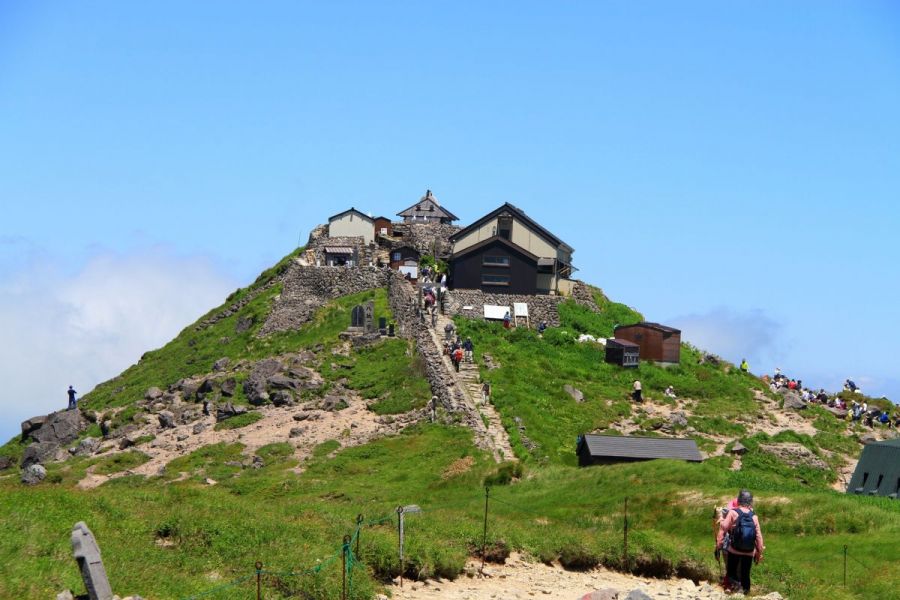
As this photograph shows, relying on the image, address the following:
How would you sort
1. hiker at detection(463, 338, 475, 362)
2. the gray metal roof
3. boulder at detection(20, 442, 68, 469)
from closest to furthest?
1. the gray metal roof
2. boulder at detection(20, 442, 68, 469)
3. hiker at detection(463, 338, 475, 362)

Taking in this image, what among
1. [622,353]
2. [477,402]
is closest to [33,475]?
[477,402]

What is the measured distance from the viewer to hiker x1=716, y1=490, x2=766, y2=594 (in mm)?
23953

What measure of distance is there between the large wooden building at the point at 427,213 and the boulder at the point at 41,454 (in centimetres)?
4254

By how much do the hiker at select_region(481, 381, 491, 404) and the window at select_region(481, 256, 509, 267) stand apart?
20.8m

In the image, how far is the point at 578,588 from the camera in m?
28.1

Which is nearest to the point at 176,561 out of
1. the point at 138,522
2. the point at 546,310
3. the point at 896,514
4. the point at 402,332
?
the point at 138,522

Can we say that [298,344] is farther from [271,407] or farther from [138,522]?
[138,522]

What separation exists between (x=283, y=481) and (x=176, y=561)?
83.4 feet

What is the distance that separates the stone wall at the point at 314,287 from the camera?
80.8 meters

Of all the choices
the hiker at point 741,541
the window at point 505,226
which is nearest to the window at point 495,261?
the window at point 505,226

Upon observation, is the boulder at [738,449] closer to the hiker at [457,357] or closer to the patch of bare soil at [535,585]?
the hiker at [457,357]

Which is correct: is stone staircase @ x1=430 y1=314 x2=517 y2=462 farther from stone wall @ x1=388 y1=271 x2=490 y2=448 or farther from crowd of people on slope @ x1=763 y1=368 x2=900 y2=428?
crowd of people on slope @ x1=763 y1=368 x2=900 y2=428

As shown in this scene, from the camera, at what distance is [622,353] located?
7112 cm

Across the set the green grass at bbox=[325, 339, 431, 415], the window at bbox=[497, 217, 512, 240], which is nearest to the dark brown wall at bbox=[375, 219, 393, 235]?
the window at bbox=[497, 217, 512, 240]
